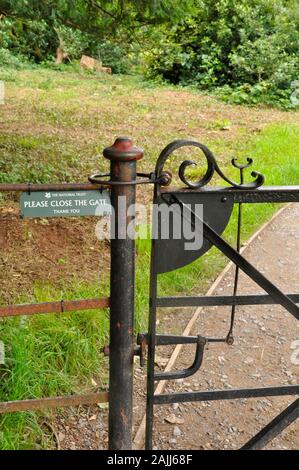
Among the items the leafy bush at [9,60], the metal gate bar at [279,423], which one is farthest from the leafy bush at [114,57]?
the metal gate bar at [279,423]

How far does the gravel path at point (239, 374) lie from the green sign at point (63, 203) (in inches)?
53.2

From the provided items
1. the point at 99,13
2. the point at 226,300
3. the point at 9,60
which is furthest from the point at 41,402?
the point at 9,60

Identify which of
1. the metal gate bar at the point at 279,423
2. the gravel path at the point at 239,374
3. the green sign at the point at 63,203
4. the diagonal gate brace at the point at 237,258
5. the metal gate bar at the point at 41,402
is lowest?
the gravel path at the point at 239,374

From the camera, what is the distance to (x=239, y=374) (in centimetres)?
324

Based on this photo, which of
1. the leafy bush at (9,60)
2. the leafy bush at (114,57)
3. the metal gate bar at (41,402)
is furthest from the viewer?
the leafy bush at (114,57)

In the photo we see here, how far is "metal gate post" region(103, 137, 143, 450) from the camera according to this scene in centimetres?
184

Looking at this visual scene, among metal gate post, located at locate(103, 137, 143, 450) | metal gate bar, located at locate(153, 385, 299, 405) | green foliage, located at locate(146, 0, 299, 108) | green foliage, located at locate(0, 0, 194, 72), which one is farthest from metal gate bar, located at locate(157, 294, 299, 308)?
green foliage, located at locate(146, 0, 299, 108)

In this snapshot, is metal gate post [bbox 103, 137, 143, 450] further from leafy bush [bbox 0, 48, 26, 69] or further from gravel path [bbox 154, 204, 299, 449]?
leafy bush [bbox 0, 48, 26, 69]

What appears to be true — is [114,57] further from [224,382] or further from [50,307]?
[50,307]

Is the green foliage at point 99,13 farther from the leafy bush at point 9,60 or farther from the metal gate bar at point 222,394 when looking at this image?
the leafy bush at point 9,60

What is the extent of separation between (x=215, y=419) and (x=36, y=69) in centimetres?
1606

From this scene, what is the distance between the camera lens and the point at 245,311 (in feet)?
13.0

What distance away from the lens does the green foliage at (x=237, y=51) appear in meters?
12.8
